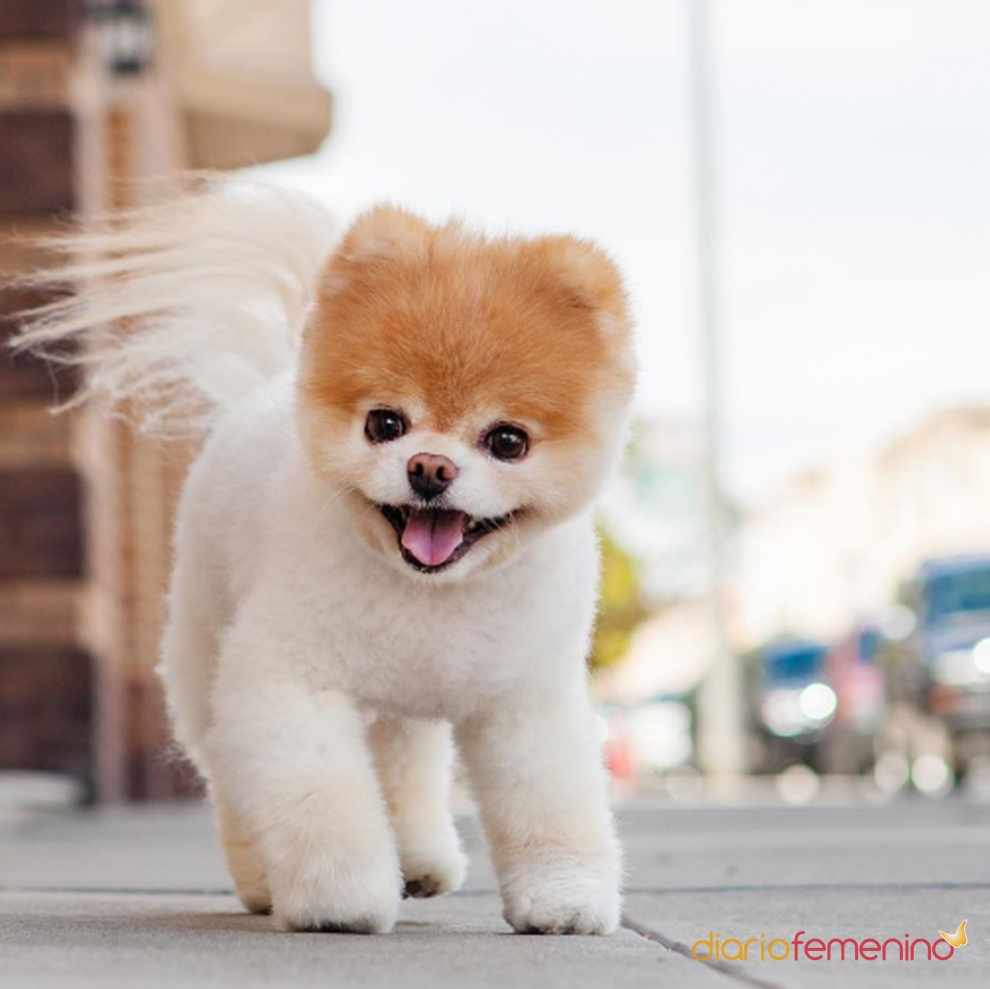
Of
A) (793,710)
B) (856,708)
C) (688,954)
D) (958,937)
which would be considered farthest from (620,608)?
(688,954)

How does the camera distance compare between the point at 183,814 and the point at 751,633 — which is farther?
the point at 751,633

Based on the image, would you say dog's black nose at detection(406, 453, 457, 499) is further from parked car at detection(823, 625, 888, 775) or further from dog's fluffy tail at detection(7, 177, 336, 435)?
parked car at detection(823, 625, 888, 775)

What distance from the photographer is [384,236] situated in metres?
3.94

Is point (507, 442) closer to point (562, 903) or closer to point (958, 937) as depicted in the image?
point (562, 903)

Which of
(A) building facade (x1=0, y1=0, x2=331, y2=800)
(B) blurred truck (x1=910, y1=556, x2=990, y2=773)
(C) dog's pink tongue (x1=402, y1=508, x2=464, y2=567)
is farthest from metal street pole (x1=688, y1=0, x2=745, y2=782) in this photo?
(C) dog's pink tongue (x1=402, y1=508, x2=464, y2=567)

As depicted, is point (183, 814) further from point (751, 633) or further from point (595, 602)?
point (751, 633)

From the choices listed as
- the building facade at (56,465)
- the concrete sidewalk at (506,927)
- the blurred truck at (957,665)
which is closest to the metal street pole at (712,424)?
the blurred truck at (957,665)

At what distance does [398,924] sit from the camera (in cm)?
425

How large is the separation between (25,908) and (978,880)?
2.50m

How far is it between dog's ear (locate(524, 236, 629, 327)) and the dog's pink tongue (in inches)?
18.2

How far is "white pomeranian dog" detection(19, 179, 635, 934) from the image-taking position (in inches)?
146

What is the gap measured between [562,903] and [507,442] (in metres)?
0.90

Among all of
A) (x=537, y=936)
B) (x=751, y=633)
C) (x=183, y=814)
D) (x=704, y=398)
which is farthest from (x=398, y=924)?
A: (x=751, y=633)

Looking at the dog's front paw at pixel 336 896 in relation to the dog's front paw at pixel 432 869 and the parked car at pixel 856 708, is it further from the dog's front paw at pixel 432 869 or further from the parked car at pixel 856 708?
the parked car at pixel 856 708
